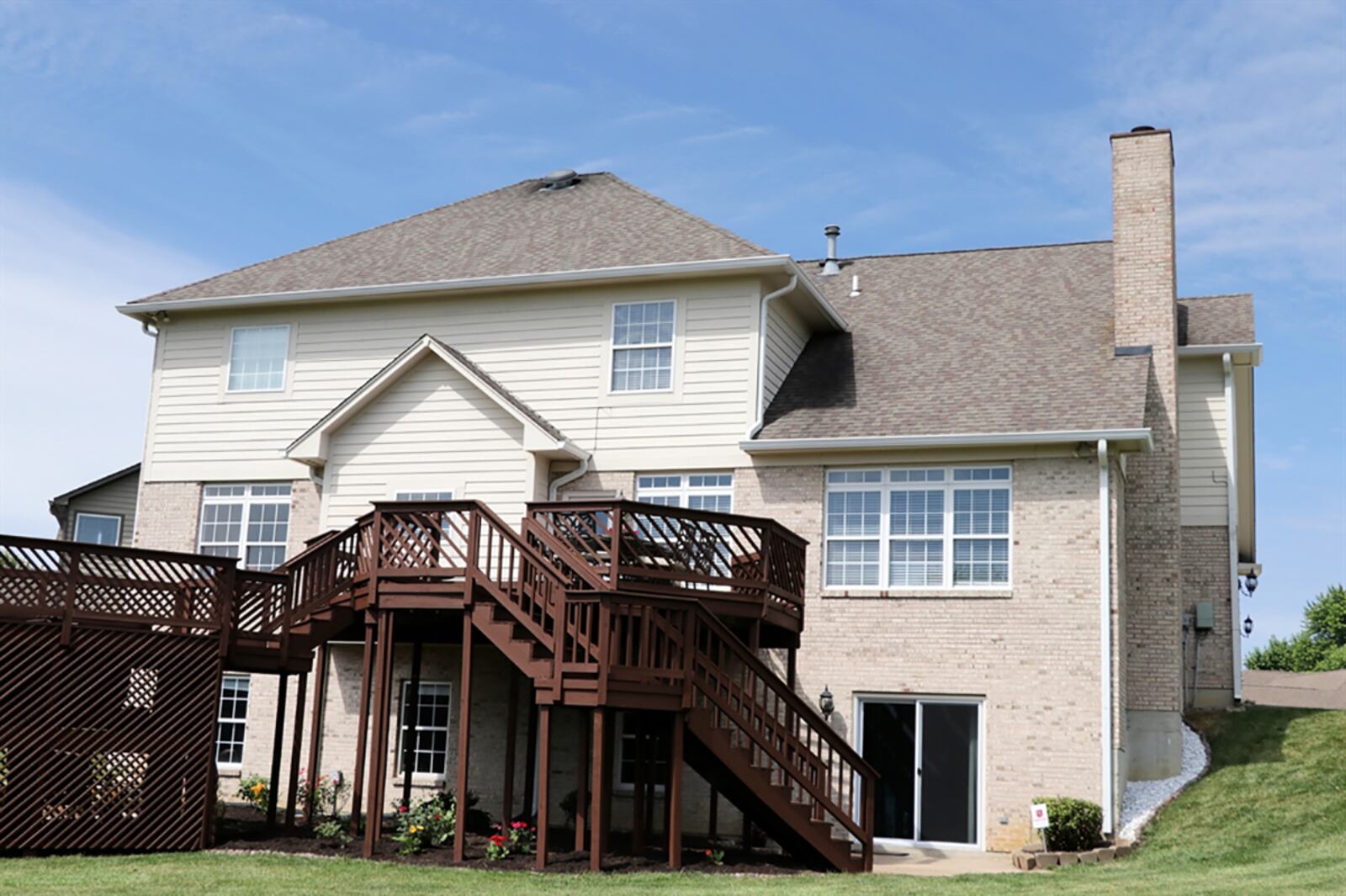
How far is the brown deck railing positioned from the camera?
1622cm

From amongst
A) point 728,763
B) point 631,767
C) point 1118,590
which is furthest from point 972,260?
point 728,763

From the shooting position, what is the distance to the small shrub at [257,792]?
2014 centimetres

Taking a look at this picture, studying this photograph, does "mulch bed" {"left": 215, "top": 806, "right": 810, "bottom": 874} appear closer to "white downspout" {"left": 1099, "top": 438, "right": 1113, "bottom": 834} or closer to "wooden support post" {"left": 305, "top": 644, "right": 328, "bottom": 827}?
"wooden support post" {"left": 305, "top": 644, "right": 328, "bottom": 827}

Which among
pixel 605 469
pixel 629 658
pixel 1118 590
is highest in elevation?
pixel 605 469

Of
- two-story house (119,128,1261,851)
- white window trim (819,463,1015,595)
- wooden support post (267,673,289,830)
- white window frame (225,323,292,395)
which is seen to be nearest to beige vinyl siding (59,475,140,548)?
two-story house (119,128,1261,851)

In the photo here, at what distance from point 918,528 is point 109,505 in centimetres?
1870

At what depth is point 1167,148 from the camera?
73.8 feet

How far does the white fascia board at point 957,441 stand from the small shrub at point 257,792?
847 centimetres

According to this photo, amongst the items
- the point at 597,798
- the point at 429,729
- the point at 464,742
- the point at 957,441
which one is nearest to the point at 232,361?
the point at 429,729

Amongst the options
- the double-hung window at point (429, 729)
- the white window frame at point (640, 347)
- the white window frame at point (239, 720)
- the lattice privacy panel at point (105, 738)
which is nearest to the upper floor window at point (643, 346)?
the white window frame at point (640, 347)

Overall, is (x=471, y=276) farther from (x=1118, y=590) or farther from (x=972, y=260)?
(x=1118, y=590)

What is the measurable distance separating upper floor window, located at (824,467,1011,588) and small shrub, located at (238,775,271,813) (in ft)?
28.3

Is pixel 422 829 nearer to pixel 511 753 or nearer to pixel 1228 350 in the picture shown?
pixel 511 753

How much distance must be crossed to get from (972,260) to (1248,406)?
6065 millimetres
